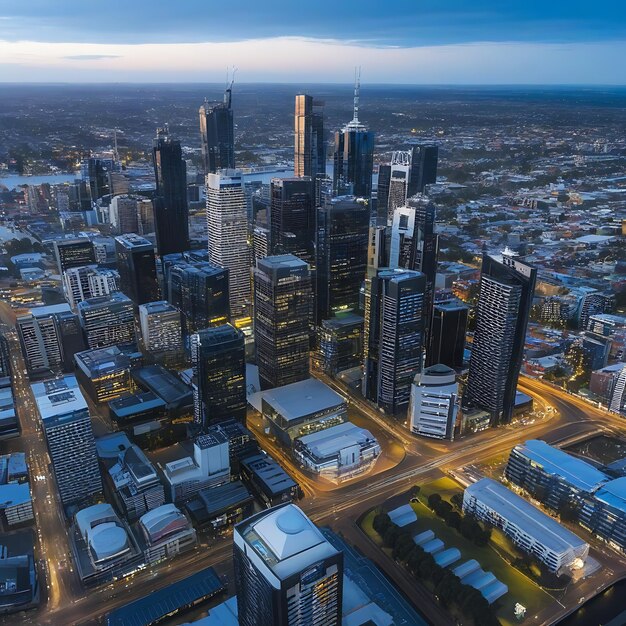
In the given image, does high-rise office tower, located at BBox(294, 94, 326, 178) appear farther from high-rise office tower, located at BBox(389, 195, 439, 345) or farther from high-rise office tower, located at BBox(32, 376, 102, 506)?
high-rise office tower, located at BBox(32, 376, 102, 506)

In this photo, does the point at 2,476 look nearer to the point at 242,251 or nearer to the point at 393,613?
the point at 393,613

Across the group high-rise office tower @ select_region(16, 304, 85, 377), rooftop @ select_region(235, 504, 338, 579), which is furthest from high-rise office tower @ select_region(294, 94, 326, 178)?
rooftop @ select_region(235, 504, 338, 579)

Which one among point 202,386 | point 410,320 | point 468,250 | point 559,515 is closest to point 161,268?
point 202,386

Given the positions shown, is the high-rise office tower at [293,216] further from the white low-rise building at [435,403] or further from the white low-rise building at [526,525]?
the white low-rise building at [526,525]

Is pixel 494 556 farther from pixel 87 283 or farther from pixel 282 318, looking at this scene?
pixel 87 283

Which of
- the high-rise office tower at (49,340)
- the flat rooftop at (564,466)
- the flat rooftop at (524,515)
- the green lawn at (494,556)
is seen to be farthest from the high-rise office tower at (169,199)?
the flat rooftop at (524,515)
